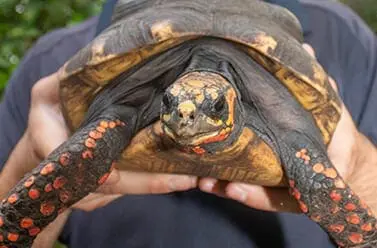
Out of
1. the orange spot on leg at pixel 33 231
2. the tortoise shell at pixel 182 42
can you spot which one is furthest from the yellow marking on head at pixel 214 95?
the orange spot on leg at pixel 33 231

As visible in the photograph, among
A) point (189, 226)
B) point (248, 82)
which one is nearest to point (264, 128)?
point (248, 82)

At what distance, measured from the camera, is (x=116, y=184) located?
1.63 m

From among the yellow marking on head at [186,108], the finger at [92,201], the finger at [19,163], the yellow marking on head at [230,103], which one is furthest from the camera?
the finger at [19,163]

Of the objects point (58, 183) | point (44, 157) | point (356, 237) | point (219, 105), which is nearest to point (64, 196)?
point (58, 183)

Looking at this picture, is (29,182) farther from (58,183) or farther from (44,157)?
(44,157)

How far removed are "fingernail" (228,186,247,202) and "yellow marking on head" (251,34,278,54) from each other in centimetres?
30

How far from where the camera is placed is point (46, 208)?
1.50m

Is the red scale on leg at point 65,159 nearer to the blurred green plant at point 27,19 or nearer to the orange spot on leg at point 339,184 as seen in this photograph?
the orange spot on leg at point 339,184

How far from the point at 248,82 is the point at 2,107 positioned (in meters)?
1.06

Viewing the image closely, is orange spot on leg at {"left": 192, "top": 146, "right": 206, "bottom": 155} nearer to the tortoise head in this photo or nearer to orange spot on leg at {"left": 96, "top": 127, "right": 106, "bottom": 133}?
the tortoise head

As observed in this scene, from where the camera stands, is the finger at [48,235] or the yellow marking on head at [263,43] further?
the finger at [48,235]

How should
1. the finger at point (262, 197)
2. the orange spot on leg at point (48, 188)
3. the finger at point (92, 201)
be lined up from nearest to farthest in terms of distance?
the orange spot on leg at point (48, 188) → the finger at point (262, 197) → the finger at point (92, 201)

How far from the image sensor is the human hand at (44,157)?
161cm

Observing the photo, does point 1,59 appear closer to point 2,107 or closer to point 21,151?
point 2,107
